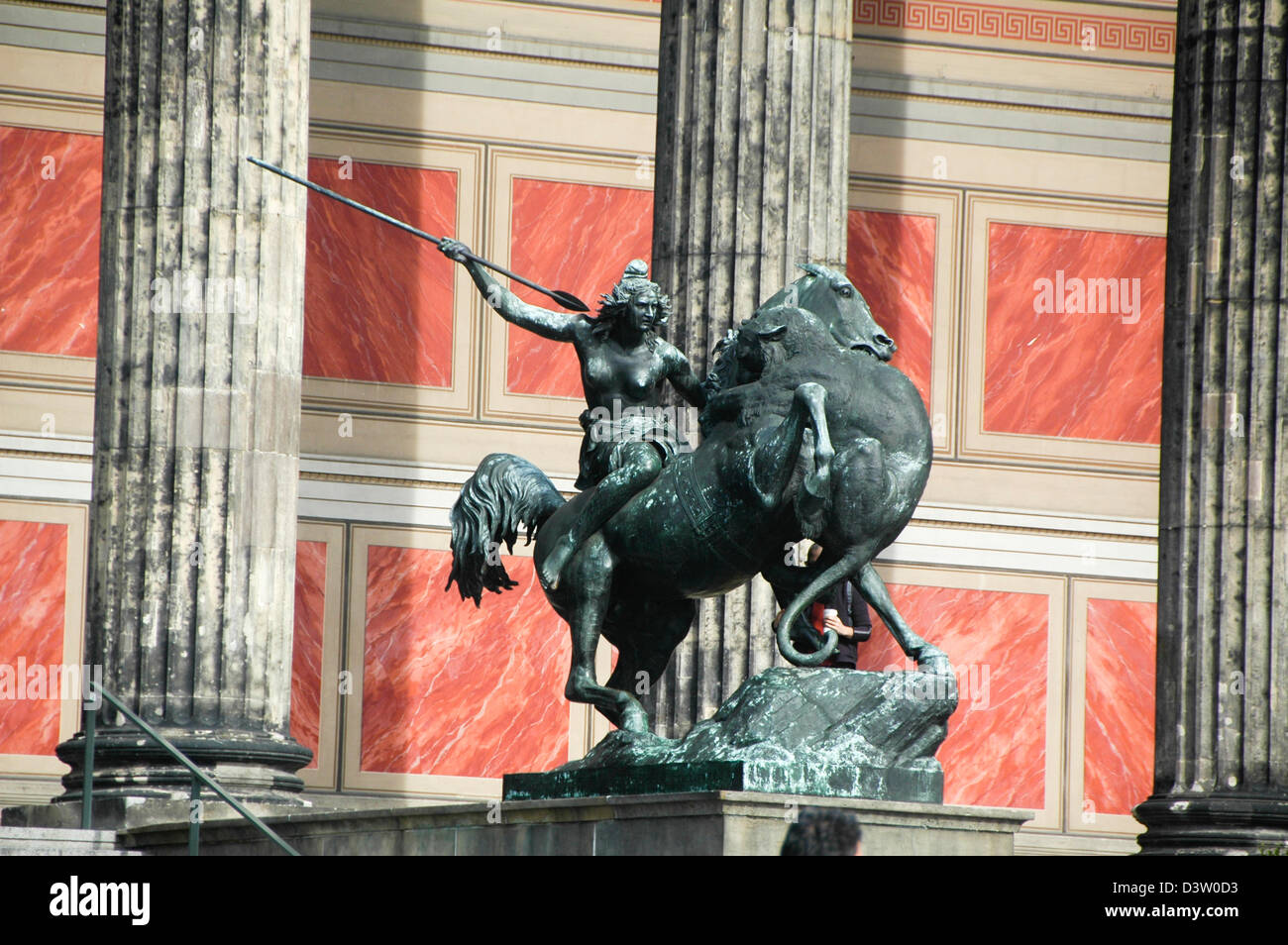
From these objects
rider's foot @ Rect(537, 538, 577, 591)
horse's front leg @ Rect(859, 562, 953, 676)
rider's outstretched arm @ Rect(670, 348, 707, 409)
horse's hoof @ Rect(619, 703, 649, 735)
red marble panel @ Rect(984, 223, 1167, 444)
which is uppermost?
red marble panel @ Rect(984, 223, 1167, 444)

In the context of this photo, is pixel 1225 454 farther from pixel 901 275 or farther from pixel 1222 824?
pixel 901 275

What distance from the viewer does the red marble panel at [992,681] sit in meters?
17.7

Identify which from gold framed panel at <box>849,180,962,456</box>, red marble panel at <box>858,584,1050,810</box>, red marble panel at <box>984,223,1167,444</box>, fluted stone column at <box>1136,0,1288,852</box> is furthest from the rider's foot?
red marble panel at <box>984,223,1167,444</box>

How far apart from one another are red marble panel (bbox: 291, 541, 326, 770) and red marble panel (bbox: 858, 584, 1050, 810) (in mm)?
4396

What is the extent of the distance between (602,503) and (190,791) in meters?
4.03

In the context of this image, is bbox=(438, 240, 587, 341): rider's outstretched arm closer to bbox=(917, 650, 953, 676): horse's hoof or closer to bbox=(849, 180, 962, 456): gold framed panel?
bbox=(917, 650, 953, 676): horse's hoof

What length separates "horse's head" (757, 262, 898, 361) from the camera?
29.8 ft

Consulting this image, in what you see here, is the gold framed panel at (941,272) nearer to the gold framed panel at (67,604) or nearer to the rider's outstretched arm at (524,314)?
the gold framed panel at (67,604)

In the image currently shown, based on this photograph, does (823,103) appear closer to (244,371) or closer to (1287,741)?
(244,371)

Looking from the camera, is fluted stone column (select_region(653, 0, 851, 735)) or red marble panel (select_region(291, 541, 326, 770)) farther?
red marble panel (select_region(291, 541, 326, 770))

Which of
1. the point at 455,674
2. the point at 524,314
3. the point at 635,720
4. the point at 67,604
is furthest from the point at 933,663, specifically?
the point at 67,604

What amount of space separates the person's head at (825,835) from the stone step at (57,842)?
5737 mm

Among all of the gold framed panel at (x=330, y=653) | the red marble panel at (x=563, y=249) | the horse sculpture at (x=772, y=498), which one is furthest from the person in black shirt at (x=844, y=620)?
the gold framed panel at (x=330, y=653)

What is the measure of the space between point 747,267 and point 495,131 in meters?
5.02
